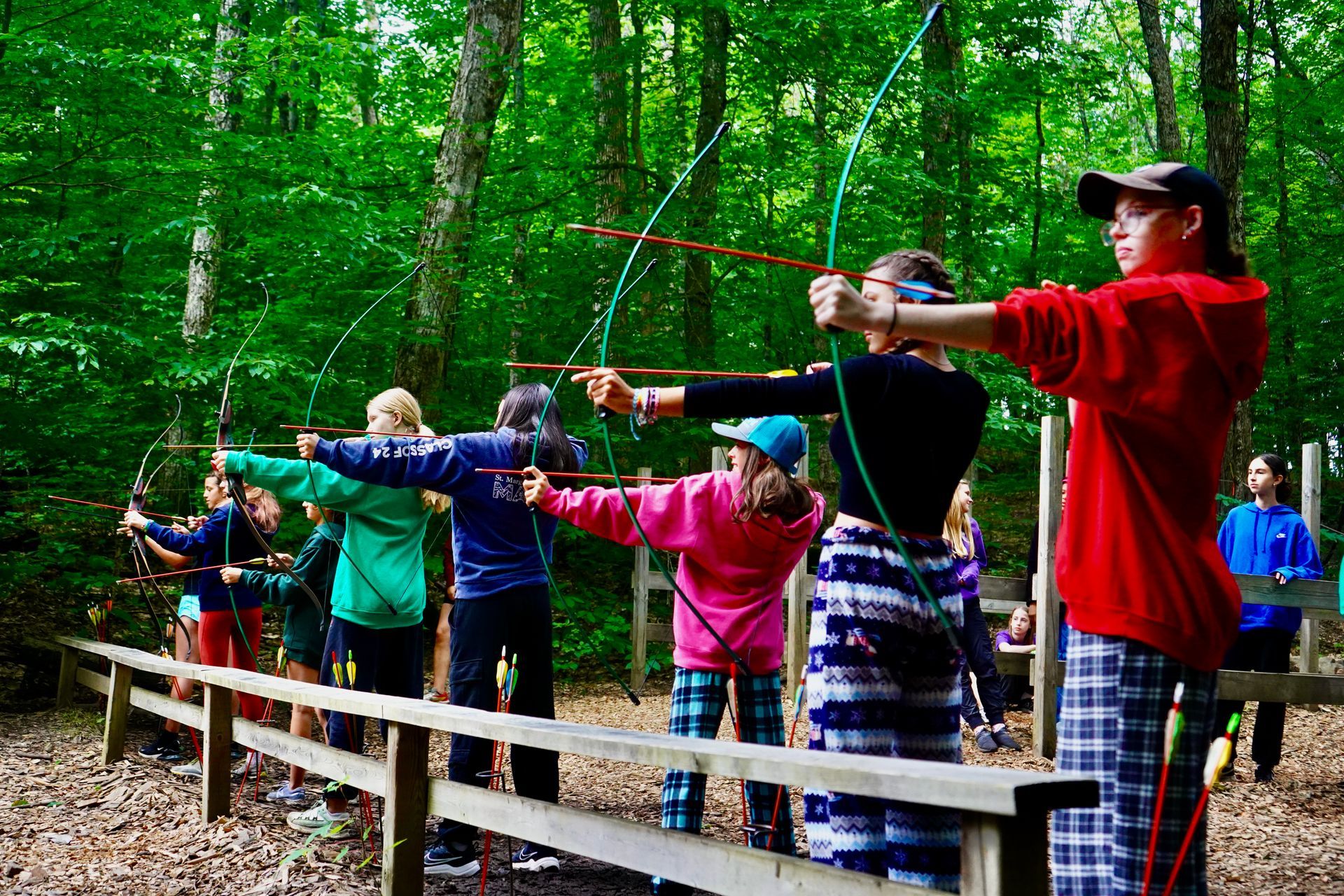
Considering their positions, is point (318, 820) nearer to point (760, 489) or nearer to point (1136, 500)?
point (760, 489)

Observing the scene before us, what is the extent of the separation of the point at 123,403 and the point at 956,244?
648 centimetres

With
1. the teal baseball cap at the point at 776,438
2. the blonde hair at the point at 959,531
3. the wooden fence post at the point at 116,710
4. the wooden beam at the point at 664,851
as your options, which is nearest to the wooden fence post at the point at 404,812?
the wooden beam at the point at 664,851

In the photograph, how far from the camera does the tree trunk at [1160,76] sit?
1123 cm

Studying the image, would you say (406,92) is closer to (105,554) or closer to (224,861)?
(105,554)

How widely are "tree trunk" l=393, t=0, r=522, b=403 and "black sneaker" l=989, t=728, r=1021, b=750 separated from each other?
394cm

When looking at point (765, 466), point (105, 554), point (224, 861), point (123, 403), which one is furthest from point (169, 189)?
point (765, 466)

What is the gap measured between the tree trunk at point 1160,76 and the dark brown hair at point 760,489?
9826 millimetres

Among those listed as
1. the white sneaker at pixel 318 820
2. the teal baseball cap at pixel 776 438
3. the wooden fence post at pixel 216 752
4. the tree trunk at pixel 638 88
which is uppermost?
the tree trunk at pixel 638 88

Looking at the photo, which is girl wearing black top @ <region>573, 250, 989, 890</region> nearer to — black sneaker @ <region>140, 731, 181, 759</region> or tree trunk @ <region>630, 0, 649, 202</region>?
black sneaker @ <region>140, 731, 181, 759</region>

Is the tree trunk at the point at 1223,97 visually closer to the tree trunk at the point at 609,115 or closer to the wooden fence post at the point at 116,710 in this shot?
the tree trunk at the point at 609,115

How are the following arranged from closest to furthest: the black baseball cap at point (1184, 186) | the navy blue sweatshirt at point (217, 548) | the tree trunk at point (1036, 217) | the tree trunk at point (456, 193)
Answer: the black baseball cap at point (1184, 186) → the navy blue sweatshirt at point (217, 548) → the tree trunk at point (456, 193) → the tree trunk at point (1036, 217)

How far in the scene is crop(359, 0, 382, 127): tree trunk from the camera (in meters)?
9.02

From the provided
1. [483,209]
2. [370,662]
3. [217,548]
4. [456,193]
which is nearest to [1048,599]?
[370,662]

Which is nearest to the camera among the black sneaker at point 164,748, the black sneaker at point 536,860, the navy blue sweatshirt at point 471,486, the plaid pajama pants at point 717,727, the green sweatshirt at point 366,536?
the plaid pajama pants at point 717,727
